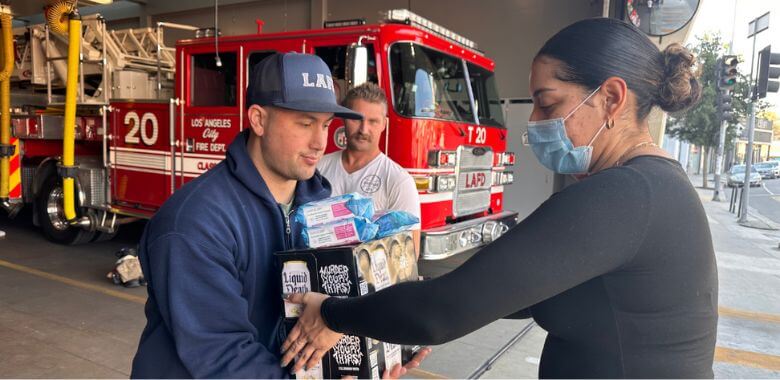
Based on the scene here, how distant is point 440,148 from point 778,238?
34.1 ft

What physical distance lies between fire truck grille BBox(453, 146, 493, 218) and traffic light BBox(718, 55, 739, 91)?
918 cm

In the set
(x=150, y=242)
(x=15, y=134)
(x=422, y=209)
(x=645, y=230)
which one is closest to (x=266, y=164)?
(x=150, y=242)

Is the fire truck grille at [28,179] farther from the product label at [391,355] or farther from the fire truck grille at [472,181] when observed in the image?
the product label at [391,355]

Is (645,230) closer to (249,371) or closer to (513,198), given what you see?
(249,371)

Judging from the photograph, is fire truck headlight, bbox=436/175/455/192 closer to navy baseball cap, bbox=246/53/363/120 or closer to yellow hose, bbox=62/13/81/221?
navy baseball cap, bbox=246/53/363/120

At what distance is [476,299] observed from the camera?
1.07 meters

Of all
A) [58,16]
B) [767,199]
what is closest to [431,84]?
[58,16]

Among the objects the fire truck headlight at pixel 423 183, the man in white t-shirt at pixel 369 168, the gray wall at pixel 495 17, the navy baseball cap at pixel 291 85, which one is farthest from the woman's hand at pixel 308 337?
the gray wall at pixel 495 17

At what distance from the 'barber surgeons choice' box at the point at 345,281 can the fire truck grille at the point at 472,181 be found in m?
3.98

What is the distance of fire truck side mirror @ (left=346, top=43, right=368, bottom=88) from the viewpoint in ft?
15.1

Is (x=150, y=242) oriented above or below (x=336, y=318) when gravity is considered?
above

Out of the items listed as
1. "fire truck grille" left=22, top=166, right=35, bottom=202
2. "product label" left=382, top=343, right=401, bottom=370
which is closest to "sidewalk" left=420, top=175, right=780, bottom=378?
"product label" left=382, top=343, right=401, bottom=370

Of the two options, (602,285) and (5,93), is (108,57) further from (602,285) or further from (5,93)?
(602,285)

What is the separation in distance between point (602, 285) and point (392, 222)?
68 cm
